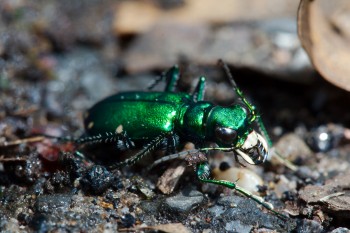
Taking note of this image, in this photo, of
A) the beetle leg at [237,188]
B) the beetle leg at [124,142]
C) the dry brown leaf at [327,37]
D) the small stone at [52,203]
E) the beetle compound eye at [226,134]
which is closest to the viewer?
the small stone at [52,203]

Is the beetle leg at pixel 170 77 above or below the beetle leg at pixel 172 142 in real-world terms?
above

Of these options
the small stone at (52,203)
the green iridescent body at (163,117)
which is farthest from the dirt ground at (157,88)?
the green iridescent body at (163,117)

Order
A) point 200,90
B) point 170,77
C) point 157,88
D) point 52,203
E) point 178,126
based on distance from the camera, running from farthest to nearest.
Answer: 1. point 157,88
2. point 170,77
3. point 200,90
4. point 178,126
5. point 52,203

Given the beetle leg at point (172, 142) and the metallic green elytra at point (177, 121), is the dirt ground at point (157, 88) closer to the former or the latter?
the beetle leg at point (172, 142)

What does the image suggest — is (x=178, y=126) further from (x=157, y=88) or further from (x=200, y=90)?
(x=157, y=88)

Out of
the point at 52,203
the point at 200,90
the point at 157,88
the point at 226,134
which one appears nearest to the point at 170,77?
the point at 200,90

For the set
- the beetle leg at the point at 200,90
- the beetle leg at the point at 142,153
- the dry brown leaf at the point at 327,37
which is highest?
the dry brown leaf at the point at 327,37

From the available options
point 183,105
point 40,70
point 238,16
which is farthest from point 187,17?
point 183,105

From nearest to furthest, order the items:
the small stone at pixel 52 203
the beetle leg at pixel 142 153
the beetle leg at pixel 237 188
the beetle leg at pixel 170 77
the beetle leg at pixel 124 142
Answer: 1. the small stone at pixel 52 203
2. the beetle leg at pixel 237 188
3. the beetle leg at pixel 142 153
4. the beetle leg at pixel 124 142
5. the beetle leg at pixel 170 77

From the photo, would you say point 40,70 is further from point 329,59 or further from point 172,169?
point 329,59
